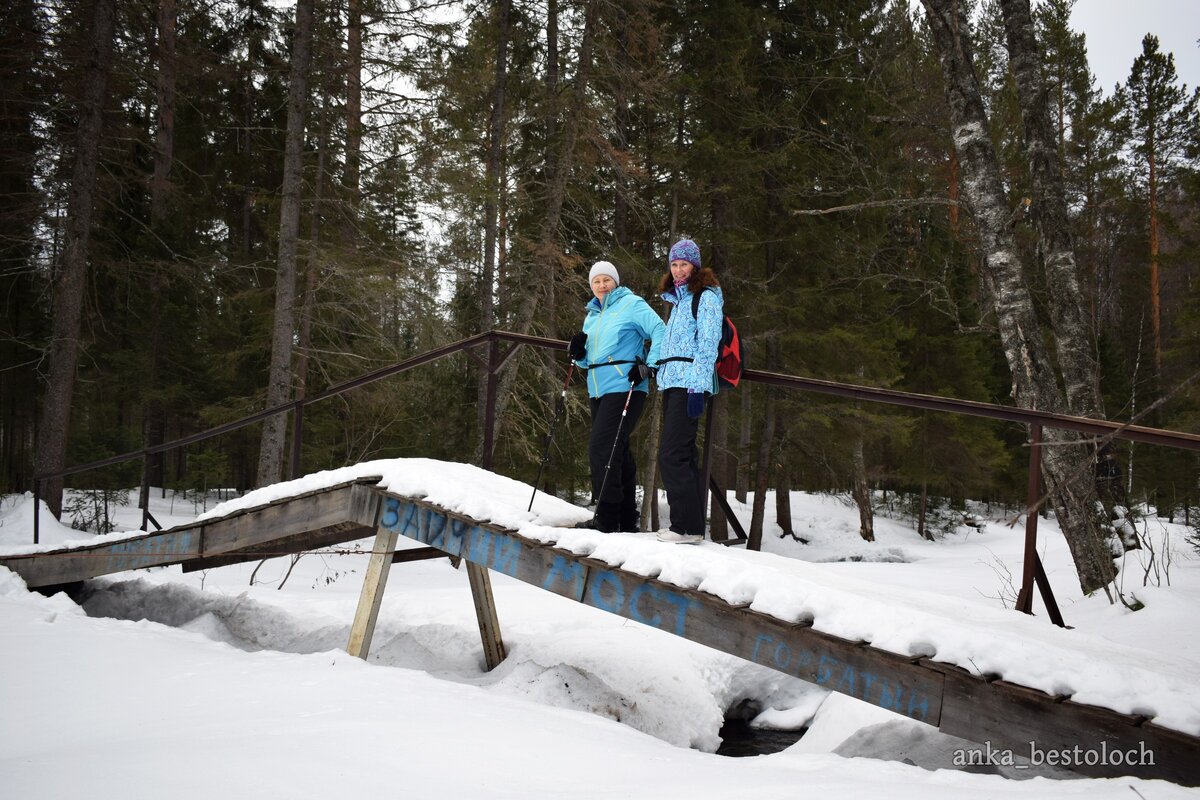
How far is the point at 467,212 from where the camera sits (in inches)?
486

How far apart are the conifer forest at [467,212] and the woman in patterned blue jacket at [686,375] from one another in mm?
4804

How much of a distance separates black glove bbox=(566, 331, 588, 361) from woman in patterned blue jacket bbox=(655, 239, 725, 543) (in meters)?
0.65

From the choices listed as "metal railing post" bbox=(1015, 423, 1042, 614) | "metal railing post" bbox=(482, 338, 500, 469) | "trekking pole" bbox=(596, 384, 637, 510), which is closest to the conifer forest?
"metal railing post" bbox=(482, 338, 500, 469)

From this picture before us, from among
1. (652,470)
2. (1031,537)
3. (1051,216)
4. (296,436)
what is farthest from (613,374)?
(652,470)

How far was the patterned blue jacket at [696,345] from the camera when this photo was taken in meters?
4.29

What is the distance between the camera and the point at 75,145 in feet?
40.4

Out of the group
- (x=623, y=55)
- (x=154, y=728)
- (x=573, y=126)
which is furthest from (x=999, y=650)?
(x=623, y=55)

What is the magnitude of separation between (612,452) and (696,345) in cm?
84

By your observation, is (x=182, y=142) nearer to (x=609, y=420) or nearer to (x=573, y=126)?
(x=573, y=126)

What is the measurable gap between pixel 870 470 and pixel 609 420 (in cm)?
1674

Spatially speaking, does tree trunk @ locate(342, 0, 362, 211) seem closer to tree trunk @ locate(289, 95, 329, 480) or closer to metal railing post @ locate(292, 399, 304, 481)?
tree trunk @ locate(289, 95, 329, 480)

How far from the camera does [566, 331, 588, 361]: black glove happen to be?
16.0 ft

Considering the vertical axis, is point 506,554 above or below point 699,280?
below

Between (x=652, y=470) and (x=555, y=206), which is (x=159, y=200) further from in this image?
(x=652, y=470)
